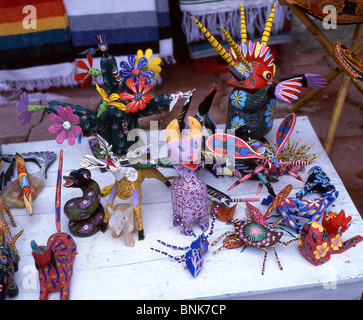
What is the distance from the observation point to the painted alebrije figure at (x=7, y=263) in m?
1.04

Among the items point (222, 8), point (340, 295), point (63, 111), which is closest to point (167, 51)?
point (222, 8)

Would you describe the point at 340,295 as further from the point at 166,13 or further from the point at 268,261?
the point at 166,13

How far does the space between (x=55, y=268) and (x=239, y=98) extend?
709 mm

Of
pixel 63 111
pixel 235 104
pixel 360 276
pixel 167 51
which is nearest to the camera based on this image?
pixel 360 276

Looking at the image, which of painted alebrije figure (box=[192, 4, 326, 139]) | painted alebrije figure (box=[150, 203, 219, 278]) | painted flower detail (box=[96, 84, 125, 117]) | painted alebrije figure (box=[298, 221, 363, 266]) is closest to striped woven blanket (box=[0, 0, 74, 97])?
painted flower detail (box=[96, 84, 125, 117])

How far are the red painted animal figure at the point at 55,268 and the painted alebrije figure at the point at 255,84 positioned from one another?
58 centimetres

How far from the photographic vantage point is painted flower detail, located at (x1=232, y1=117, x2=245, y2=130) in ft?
4.48

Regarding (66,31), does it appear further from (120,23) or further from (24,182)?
(24,182)

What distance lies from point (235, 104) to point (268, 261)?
1.60 ft

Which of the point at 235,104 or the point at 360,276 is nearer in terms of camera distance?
the point at 360,276

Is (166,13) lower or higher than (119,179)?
higher

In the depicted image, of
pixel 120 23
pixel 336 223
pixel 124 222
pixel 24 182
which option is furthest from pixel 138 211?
pixel 120 23

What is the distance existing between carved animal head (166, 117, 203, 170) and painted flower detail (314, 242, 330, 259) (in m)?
0.36

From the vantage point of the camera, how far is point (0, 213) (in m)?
1.17
